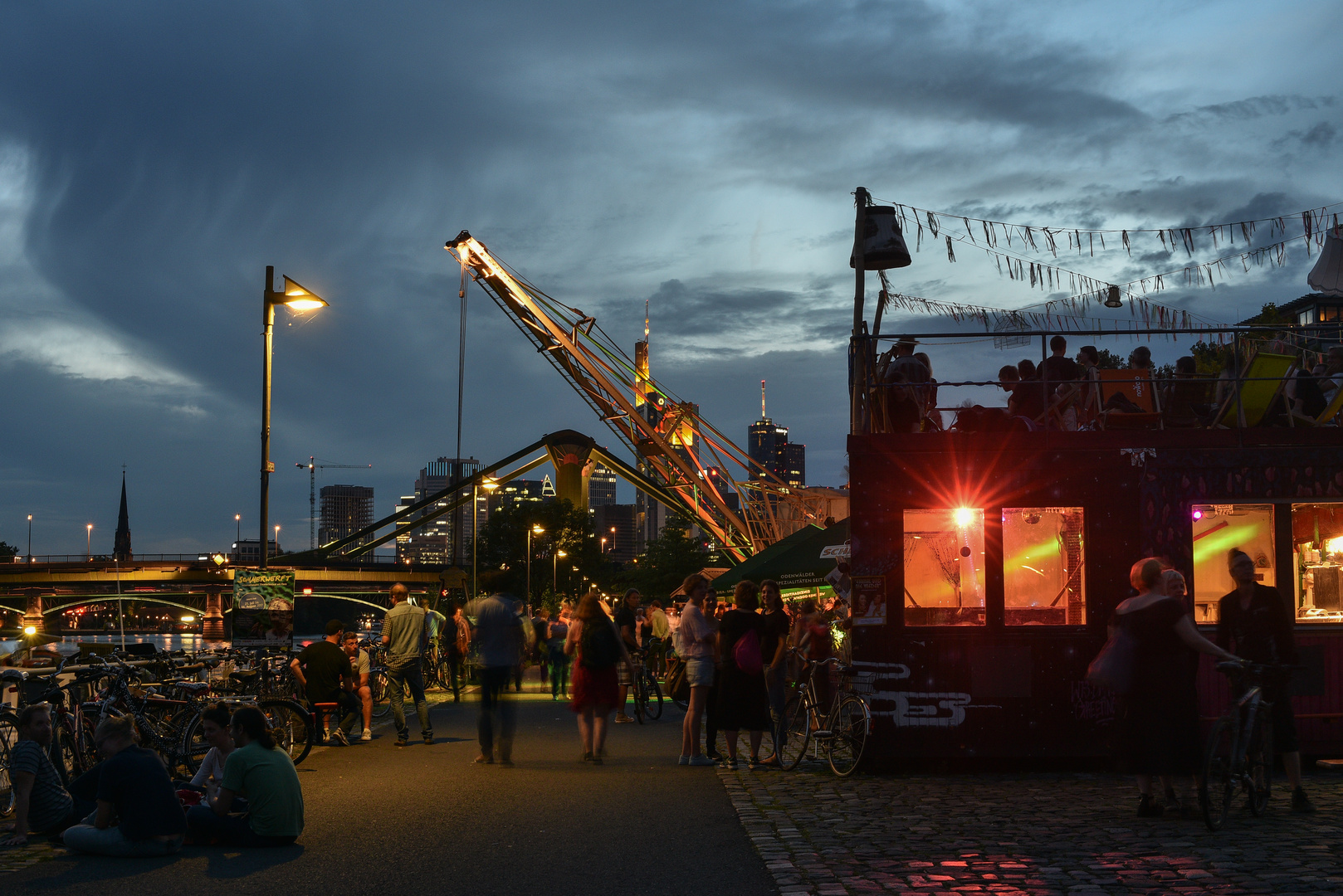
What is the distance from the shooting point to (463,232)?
41188mm

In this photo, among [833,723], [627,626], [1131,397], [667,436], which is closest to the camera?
[833,723]

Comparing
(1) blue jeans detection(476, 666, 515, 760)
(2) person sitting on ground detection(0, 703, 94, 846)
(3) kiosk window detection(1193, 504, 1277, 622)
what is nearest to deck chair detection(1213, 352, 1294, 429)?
(3) kiosk window detection(1193, 504, 1277, 622)

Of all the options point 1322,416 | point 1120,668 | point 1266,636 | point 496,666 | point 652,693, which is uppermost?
point 1322,416

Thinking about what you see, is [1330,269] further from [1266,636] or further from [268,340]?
[268,340]

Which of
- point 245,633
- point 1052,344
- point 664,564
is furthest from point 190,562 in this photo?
point 1052,344

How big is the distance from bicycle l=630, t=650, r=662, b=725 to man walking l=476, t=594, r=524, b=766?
4.90 meters

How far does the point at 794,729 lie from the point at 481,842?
5.33 m

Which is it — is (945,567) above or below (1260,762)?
above

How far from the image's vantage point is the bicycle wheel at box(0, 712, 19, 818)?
328 inches

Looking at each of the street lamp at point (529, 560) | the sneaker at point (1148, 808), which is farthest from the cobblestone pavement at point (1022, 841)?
the street lamp at point (529, 560)

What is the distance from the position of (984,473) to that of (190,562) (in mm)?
90442

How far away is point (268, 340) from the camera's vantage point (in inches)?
624

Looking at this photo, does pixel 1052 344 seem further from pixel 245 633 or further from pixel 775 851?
pixel 245 633

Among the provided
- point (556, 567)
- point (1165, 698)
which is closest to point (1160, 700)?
point (1165, 698)
